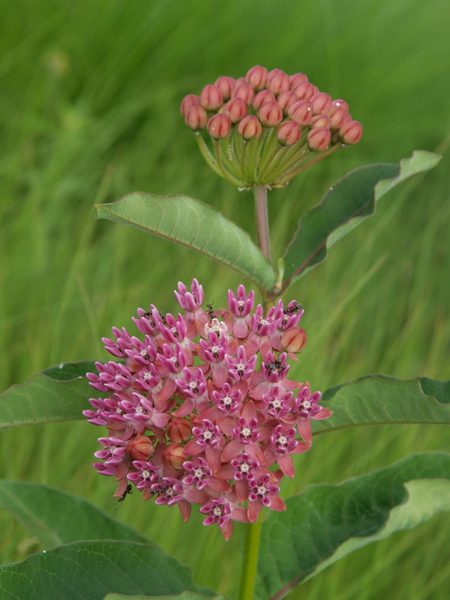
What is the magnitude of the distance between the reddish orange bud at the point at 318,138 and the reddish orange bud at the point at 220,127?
0.10m

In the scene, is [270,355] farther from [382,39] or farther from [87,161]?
[382,39]

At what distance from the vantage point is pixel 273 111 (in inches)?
49.6

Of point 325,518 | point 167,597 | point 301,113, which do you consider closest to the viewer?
point 167,597

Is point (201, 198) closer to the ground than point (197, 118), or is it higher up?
higher up

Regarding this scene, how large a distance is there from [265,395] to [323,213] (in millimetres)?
297

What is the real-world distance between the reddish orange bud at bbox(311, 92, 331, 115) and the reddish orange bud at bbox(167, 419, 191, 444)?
457 mm

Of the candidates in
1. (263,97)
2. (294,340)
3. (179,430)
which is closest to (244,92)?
(263,97)

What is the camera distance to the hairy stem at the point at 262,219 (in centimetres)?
126

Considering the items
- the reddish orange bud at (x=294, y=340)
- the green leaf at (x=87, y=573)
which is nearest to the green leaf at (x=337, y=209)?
the reddish orange bud at (x=294, y=340)

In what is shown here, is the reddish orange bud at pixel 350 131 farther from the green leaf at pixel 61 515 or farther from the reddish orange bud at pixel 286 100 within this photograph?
the green leaf at pixel 61 515

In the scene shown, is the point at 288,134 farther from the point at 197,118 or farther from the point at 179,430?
the point at 179,430

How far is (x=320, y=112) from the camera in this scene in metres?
1.31

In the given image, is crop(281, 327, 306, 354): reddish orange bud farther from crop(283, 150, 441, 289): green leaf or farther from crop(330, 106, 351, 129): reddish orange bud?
crop(330, 106, 351, 129): reddish orange bud

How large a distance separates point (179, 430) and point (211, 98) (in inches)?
18.2
